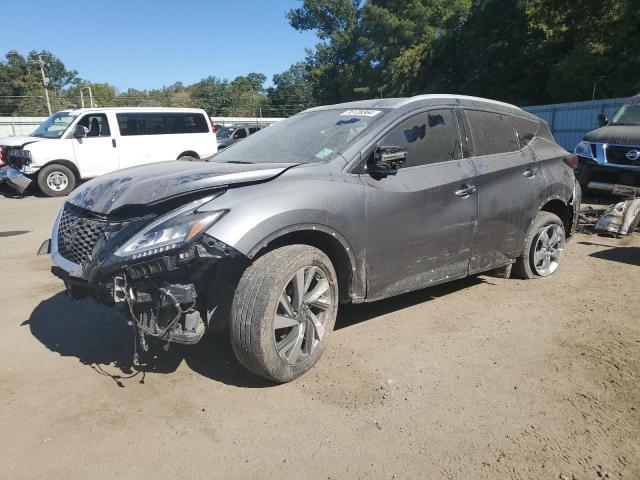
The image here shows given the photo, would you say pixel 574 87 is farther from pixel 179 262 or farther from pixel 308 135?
pixel 179 262

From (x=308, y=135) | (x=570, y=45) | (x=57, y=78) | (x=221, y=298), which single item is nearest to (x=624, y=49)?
(x=570, y=45)

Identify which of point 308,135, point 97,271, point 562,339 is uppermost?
point 308,135

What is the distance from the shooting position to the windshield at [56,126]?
12.9 meters

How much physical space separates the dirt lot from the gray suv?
38 cm

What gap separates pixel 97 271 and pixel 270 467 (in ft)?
4.75

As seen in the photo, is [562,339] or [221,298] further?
[562,339]

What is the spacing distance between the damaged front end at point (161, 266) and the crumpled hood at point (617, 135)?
8.26m

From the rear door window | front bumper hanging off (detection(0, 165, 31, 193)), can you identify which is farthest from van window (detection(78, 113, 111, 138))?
the rear door window

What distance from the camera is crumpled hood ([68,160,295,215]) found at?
3111mm

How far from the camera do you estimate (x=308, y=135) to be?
13.8 feet

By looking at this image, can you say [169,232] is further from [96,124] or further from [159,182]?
[96,124]

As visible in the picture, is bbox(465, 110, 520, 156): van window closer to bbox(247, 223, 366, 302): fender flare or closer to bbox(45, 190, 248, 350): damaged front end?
bbox(247, 223, 366, 302): fender flare

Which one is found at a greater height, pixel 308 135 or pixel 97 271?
pixel 308 135

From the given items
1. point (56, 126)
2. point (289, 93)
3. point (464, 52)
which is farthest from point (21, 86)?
point (56, 126)
